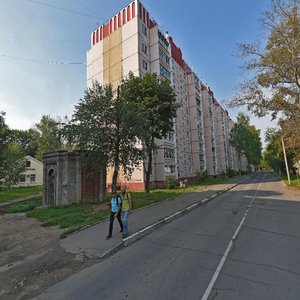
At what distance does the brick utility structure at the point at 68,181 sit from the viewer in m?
18.6

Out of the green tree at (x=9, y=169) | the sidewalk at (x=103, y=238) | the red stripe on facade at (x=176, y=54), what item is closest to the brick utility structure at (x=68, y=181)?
the sidewalk at (x=103, y=238)

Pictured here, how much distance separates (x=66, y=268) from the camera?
6.55 m

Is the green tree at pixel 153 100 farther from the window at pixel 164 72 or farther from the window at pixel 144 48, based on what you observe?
the window at pixel 164 72

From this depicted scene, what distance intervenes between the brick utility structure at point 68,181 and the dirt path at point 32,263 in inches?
291

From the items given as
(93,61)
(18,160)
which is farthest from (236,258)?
(93,61)

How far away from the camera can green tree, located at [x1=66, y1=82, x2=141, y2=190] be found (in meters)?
16.4

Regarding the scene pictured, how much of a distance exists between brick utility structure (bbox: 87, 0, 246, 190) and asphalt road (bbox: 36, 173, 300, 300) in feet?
67.2

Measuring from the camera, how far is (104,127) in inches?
655

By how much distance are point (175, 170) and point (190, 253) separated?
32532mm

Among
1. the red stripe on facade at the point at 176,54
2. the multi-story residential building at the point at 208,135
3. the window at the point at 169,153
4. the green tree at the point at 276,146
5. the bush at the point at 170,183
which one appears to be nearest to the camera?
the green tree at the point at 276,146

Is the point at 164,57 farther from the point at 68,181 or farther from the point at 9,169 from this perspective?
the point at 68,181

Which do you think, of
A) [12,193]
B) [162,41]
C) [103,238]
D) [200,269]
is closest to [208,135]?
[162,41]

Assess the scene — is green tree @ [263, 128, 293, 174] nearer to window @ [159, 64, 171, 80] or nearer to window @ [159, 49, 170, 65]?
window @ [159, 64, 171, 80]

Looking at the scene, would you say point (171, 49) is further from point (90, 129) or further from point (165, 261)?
point (165, 261)
